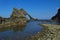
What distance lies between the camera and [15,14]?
138m

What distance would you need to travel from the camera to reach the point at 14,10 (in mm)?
141750

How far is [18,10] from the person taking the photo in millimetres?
148125

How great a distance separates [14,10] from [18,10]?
7.23 metres

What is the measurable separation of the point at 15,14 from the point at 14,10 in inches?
213

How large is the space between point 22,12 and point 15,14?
13447mm

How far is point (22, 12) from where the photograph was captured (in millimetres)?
150125

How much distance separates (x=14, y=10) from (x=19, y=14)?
6.25 metres

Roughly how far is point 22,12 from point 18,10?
4.84 metres

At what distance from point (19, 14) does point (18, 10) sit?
22.3ft

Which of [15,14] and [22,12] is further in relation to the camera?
[22,12]

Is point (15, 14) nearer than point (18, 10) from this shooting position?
Yes

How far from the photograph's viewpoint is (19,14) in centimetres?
14300
